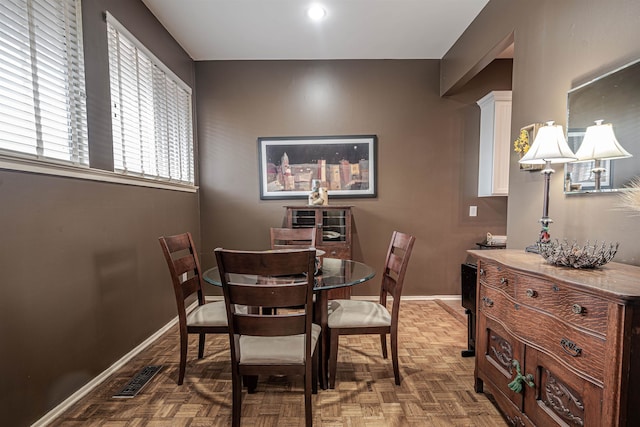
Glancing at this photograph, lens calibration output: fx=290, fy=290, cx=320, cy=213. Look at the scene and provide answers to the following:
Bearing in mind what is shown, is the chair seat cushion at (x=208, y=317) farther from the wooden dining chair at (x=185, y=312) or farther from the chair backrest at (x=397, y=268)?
the chair backrest at (x=397, y=268)

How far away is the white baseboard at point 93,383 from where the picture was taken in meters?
1.56

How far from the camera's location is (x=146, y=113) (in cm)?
252

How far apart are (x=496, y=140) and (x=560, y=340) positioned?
2605mm

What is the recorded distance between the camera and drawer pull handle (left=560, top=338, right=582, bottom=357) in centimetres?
106

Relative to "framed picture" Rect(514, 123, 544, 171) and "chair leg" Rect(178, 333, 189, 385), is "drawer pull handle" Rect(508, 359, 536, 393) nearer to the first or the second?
"framed picture" Rect(514, 123, 544, 171)

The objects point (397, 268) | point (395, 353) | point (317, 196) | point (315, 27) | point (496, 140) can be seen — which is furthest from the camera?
point (317, 196)

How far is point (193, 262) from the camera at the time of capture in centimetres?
211

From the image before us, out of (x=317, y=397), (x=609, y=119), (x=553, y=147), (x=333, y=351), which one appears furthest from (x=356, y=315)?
(x=609, y=119)

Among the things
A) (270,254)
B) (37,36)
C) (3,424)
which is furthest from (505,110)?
(3,424)

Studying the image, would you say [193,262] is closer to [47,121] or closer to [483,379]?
[47,121]

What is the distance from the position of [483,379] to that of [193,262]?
6.63 ft

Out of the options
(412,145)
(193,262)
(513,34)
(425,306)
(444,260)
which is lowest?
(425,306)

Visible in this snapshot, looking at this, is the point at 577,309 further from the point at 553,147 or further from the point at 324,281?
the point at 324,281

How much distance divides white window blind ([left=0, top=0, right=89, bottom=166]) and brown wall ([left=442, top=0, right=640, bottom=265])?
2829 mm
